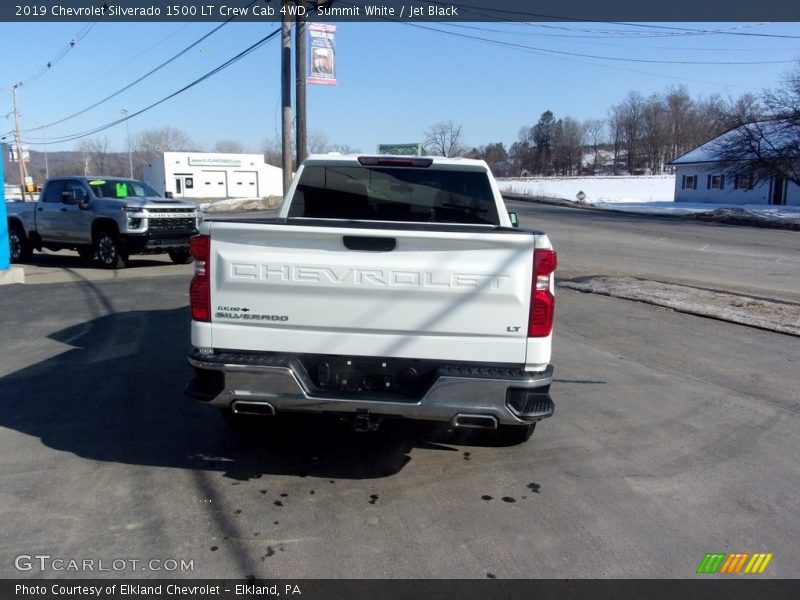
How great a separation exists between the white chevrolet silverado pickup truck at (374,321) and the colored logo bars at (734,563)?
3.85 ft

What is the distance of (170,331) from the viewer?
9.25 metres

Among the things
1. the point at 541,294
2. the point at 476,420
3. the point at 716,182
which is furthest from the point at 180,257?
the point at 716,182

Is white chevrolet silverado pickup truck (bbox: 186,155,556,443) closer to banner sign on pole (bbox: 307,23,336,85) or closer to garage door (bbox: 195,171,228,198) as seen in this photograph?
banner sign on pole (bbox: 307,23,336,85)

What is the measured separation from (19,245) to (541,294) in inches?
689

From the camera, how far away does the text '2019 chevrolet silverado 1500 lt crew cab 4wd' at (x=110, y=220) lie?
1519 centimetres

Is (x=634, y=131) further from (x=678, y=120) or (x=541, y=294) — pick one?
(x=541, y=294)

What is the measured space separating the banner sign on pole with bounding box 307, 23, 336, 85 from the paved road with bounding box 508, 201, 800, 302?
26.8 feet

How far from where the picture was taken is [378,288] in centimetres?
418

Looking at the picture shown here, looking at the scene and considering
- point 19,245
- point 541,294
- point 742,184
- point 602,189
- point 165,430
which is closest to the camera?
point 541,294

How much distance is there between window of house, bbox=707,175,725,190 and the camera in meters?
54.9

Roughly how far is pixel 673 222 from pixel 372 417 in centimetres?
3469

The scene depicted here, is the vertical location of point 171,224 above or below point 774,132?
below
